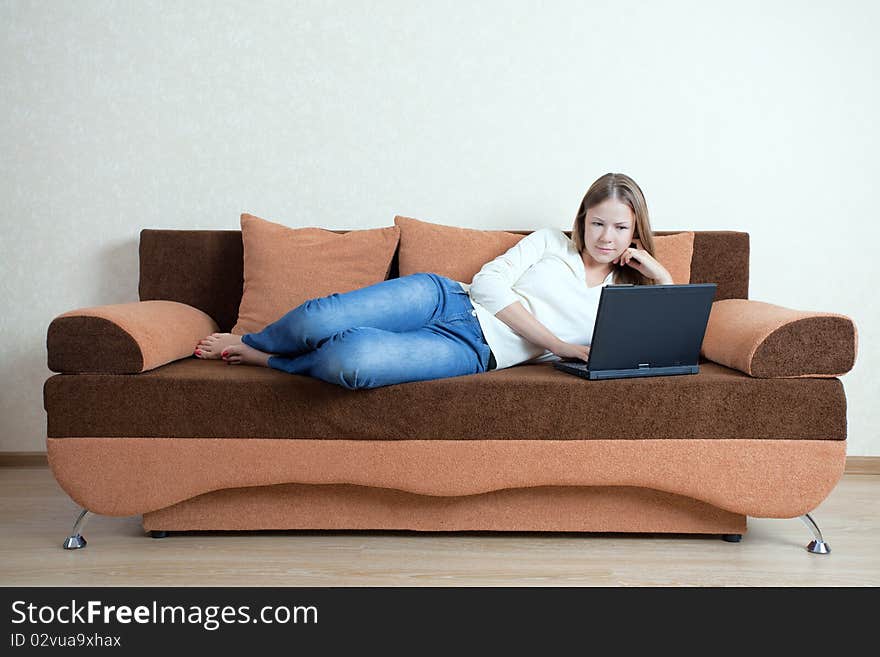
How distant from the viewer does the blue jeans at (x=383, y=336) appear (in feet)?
6.87

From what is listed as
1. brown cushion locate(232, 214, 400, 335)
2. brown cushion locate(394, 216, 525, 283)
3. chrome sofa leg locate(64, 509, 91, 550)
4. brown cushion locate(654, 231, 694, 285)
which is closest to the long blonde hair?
brown cushion locate(654, 231, 694, 285)

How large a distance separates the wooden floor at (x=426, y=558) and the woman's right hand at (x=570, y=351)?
19.0 inches

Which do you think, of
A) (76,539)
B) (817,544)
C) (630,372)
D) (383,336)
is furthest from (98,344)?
(817,544)

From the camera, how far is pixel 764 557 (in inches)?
84.0

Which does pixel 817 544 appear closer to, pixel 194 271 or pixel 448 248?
pixel 448 248

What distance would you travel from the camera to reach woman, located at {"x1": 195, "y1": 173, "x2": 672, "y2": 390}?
7.25 ft

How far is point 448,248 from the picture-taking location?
9.02 feet

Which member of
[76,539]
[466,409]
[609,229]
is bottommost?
[76,539]

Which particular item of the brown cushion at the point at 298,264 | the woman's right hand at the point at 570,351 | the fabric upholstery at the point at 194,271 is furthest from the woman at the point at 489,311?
the fabric upholstery at the point at 194,271

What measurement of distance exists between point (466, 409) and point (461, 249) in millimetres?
773

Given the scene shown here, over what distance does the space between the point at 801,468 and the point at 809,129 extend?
4.78 feet

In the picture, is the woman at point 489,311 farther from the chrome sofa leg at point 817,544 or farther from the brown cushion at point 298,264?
the chrome sofa leg at point 817,544

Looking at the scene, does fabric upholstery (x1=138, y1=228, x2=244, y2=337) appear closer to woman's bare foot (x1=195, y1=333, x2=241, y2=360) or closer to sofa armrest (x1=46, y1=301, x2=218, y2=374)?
woman's bare foot (x1=195, y1=333, x2=241, y2=360)
